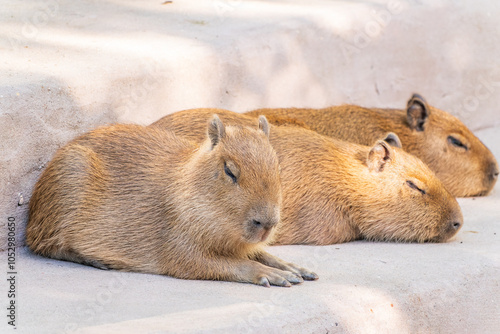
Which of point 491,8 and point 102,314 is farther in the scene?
point 491,8

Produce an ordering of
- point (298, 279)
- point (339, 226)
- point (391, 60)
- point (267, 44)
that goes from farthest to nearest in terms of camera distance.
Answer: point (391, 60) < point (267, 44) < point (339, 226) < point (298, 279)

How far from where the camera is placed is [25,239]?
4840 mm

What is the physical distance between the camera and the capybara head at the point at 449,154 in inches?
273

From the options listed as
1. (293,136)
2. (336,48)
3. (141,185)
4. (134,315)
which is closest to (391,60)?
(336,48)

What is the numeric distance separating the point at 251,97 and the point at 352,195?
1958mm

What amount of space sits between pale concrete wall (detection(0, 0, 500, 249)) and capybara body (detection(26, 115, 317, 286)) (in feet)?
1.47

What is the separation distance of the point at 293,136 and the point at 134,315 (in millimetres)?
2401

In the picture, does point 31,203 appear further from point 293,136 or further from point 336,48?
point 336,48

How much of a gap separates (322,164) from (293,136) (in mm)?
335

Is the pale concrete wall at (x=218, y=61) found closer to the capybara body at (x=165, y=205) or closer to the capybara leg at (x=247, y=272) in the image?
the capybara body at (x=165, y=205)

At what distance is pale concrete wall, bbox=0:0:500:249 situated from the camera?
5.07 m

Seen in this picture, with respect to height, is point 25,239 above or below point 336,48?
below

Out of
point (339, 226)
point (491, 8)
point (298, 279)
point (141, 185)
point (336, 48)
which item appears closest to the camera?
point (298, 279)

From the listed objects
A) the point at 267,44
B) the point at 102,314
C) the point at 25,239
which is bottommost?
the point at 25,239
